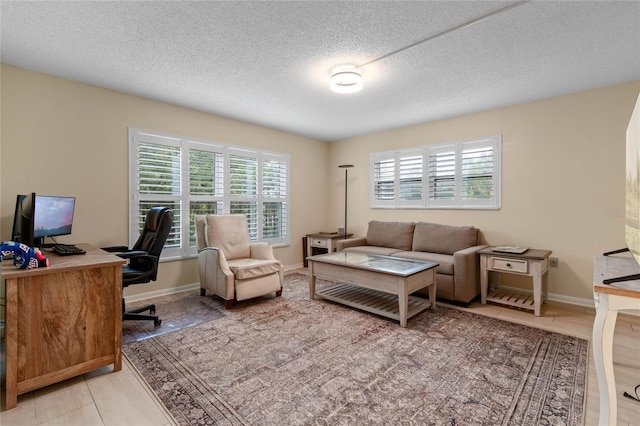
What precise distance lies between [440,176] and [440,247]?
1.09m

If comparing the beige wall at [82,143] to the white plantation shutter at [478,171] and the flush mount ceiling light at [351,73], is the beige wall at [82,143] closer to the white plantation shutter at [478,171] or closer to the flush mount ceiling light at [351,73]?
the flush mount ceiling light at [351,73]

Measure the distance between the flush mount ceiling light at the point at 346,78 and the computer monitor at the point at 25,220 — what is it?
2.49m

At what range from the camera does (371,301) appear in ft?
10.9

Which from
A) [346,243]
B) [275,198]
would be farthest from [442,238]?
[275,198]

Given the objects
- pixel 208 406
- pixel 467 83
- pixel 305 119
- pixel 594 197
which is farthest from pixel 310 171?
pixel 208 406

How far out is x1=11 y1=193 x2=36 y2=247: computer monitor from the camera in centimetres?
199

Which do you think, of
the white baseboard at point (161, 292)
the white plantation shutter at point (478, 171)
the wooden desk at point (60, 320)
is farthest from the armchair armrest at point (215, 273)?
the white plantation shutter at point (478, 171)

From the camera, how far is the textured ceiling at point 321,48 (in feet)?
6.40

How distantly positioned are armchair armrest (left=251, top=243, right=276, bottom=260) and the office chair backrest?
123 cm

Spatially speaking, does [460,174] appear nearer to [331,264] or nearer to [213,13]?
[331,264]

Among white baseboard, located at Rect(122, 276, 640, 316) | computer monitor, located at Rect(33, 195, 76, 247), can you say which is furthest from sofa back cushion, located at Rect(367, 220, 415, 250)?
computer monitor, located at Rect(33, 195, 76, 247)

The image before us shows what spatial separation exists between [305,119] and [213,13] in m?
2.44

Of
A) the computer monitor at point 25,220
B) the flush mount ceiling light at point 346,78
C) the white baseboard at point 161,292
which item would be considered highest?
the flush mount ceiling light at point 346,78

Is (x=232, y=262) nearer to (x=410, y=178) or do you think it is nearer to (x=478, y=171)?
(x=410, y=178)
